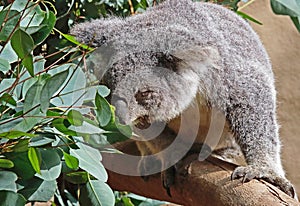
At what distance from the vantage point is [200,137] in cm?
210

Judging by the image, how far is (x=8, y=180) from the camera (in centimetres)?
115

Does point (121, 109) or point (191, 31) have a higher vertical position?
point (191, 31)

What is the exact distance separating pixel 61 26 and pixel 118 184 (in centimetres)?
62

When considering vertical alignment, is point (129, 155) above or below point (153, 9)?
below

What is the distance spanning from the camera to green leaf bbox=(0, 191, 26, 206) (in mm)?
1152

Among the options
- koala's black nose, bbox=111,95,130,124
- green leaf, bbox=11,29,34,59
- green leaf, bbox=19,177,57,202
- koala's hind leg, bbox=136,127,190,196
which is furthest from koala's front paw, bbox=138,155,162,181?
green leaf, bbox=11,29,34,59

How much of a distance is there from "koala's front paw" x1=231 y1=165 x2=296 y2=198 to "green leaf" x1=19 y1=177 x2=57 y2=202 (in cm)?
58

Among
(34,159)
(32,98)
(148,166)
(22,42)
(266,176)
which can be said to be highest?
(22,42)

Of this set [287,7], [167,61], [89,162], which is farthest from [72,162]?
[167,61]

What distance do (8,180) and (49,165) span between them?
0.31 feet

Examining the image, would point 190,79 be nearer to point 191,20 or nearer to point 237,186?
point 191,20

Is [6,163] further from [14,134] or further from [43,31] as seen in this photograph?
[43,31]

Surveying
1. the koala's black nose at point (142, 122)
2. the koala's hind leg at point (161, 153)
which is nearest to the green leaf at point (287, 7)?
the koala's black nose at point (142, 122)

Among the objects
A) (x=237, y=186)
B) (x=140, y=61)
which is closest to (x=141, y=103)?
(x=140, y=61)
